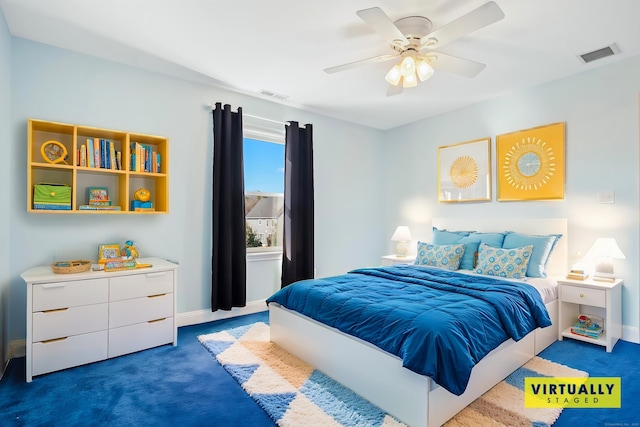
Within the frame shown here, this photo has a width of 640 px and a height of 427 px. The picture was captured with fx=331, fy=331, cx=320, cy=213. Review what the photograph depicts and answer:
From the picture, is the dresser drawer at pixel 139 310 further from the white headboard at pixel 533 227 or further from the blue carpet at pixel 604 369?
the white headboard at pixel 533 227

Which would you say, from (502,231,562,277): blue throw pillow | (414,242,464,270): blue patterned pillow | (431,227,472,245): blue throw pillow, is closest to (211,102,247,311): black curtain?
(414,242,464,270): blue patterned pillow

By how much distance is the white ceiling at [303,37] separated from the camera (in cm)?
220

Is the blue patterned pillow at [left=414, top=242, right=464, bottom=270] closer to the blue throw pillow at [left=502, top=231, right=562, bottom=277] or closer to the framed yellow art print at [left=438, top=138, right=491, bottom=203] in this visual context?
the blue throw pillow at [left=502, top=231, right=562, bottom=277]

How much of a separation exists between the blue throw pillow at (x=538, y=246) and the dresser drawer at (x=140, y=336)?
3.30m

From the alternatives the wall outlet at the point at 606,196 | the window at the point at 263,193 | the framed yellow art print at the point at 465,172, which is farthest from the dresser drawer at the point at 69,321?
the wall outlet at the point at 606,196

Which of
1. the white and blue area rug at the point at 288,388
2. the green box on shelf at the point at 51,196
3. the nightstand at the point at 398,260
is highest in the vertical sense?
the green box on shelf at the point at 51,196

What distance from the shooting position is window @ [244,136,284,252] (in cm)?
399

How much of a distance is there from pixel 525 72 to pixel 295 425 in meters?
3.55

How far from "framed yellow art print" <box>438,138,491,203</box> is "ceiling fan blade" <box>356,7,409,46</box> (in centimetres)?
225

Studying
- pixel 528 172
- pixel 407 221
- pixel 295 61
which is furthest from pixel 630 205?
pixel 295 61

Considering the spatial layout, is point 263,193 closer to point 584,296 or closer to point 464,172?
point 464,172

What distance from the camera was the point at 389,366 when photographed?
1844mm

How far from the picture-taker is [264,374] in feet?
7.59

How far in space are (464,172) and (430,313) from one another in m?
2.76
